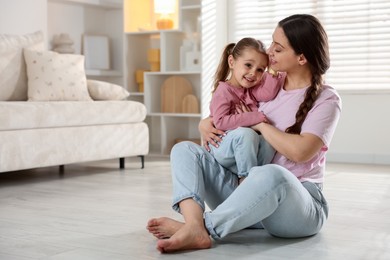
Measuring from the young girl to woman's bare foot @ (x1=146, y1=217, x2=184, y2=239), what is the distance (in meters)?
0.26

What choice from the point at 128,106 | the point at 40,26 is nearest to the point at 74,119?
the point at 128,106

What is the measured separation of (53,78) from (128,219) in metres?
1.85

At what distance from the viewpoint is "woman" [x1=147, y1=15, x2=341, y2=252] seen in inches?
73.6

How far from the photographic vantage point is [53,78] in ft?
13.5

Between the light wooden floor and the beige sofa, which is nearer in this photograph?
the light wooden floor

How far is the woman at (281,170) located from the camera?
73.6 inches

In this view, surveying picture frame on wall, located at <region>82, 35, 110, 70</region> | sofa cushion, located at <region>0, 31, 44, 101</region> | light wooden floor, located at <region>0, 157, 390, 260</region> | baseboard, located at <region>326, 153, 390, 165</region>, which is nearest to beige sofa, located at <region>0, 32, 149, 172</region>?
sofa cushion, located at <region>0, 31, 44, 101</region>

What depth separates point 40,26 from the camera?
4887 millimetres

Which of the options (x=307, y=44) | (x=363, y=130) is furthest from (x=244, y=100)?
(x=363, y=130)

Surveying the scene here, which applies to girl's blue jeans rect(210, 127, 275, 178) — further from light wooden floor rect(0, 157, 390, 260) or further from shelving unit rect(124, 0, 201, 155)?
shelving unit rect(124, 0, 201, 155)

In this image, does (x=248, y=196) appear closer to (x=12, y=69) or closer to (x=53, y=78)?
(x=53, y=78)

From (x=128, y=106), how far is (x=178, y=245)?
2.47 m

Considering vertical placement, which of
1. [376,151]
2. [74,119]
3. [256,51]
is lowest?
[376,151]

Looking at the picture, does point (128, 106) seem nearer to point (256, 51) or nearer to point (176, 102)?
point (176, 102)
